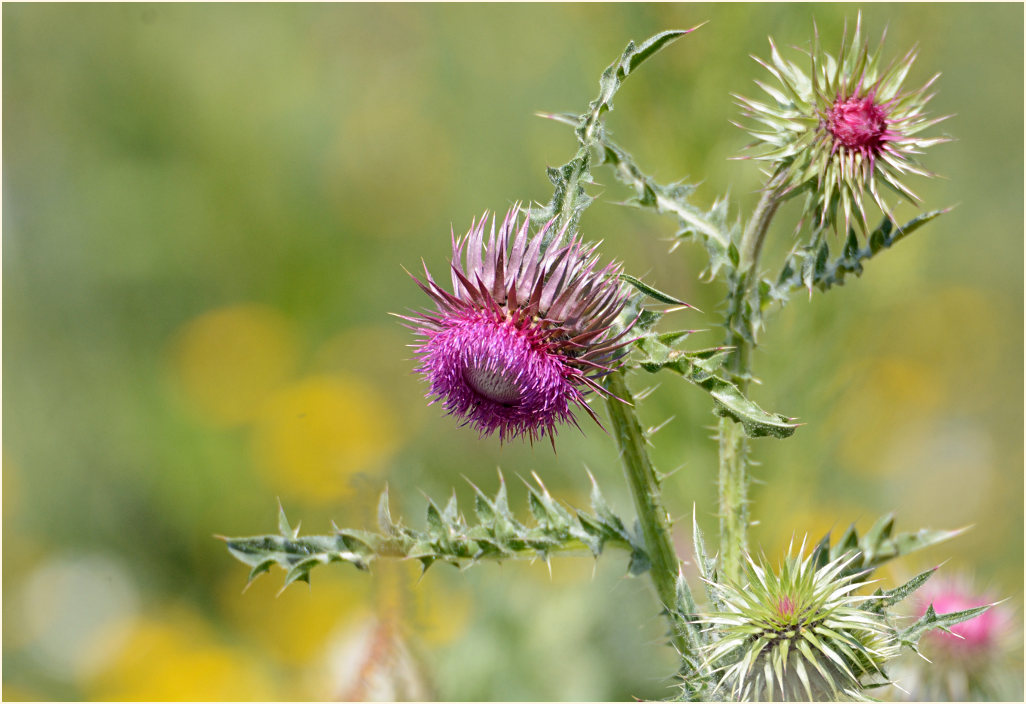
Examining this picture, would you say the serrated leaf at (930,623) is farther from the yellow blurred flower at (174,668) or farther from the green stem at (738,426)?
the yellow blurred flower at (174,668)

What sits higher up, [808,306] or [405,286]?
[405,286]

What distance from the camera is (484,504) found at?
2.38 m

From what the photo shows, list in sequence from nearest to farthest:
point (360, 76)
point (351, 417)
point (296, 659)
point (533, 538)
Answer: point (533, 538) → point (296, 659) → point (351, 417) → point (360, 76)

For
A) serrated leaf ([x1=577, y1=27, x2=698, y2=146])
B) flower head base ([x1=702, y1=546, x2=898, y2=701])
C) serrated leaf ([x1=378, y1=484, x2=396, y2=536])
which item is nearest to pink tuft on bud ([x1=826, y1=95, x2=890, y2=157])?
serrated leaf ([x1=577, y1=27, x2=698, y2=146])

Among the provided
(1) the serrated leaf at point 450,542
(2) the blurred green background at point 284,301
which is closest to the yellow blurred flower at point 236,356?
(2) the blurred green background at point 284,301

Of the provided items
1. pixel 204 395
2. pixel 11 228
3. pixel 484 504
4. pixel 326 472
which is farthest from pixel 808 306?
pixel 11 228

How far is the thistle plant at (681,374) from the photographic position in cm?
196

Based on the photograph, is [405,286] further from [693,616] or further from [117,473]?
[693,616]

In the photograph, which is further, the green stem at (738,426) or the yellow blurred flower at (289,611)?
the yellow blurred flower at (289,611)

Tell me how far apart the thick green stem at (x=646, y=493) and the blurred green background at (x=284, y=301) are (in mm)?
2687

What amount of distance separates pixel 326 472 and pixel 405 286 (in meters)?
1.63

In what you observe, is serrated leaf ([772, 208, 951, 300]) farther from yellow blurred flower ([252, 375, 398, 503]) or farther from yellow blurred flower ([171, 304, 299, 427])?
yellow blurred flower ([171, 304, 299, 427])

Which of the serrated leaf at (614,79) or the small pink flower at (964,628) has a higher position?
the serrated leaf at (614,79)

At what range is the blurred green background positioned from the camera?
616 centimetres
